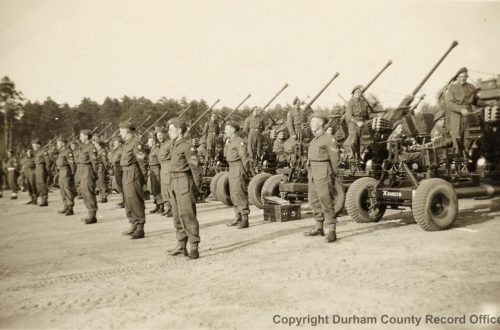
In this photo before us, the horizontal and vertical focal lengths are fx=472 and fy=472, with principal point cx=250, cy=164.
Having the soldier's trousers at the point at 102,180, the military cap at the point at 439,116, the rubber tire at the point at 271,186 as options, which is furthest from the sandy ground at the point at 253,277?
the soldier's trousers at the point at 102,180

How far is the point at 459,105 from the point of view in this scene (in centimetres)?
980

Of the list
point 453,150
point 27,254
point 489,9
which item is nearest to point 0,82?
point 27,254

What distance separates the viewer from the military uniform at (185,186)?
21.9 ft

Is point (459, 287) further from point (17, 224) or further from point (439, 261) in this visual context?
point (17, 224)

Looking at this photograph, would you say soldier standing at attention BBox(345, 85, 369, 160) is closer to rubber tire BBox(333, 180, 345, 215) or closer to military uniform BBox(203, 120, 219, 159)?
rubber tire BBox(333, 180, 345, 215)

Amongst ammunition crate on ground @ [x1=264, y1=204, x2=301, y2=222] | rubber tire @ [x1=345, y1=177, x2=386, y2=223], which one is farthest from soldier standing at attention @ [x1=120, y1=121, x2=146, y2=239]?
rubber tire @ [x1=345, y1=177, x2=386, y2=223]

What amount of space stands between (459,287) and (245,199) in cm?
526

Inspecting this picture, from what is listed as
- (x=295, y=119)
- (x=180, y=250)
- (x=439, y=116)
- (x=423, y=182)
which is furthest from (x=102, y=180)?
(x=423, y=182)

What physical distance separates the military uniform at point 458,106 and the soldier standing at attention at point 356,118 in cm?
169

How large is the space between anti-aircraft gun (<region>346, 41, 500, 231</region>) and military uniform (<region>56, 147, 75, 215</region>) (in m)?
7.80

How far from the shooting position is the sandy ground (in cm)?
430

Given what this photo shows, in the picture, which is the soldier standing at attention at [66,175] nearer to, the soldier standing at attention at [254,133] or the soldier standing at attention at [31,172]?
the soldier standing at attention at [31,172]

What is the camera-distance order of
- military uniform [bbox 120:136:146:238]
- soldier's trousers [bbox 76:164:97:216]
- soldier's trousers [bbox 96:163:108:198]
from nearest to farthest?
military uniform [bbox 120:136:146:238]
soldier's trousers [bbox 76:164:97:216]
soldier's trousers [bbox 96:163:108:198]

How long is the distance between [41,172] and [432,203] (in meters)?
12.9
